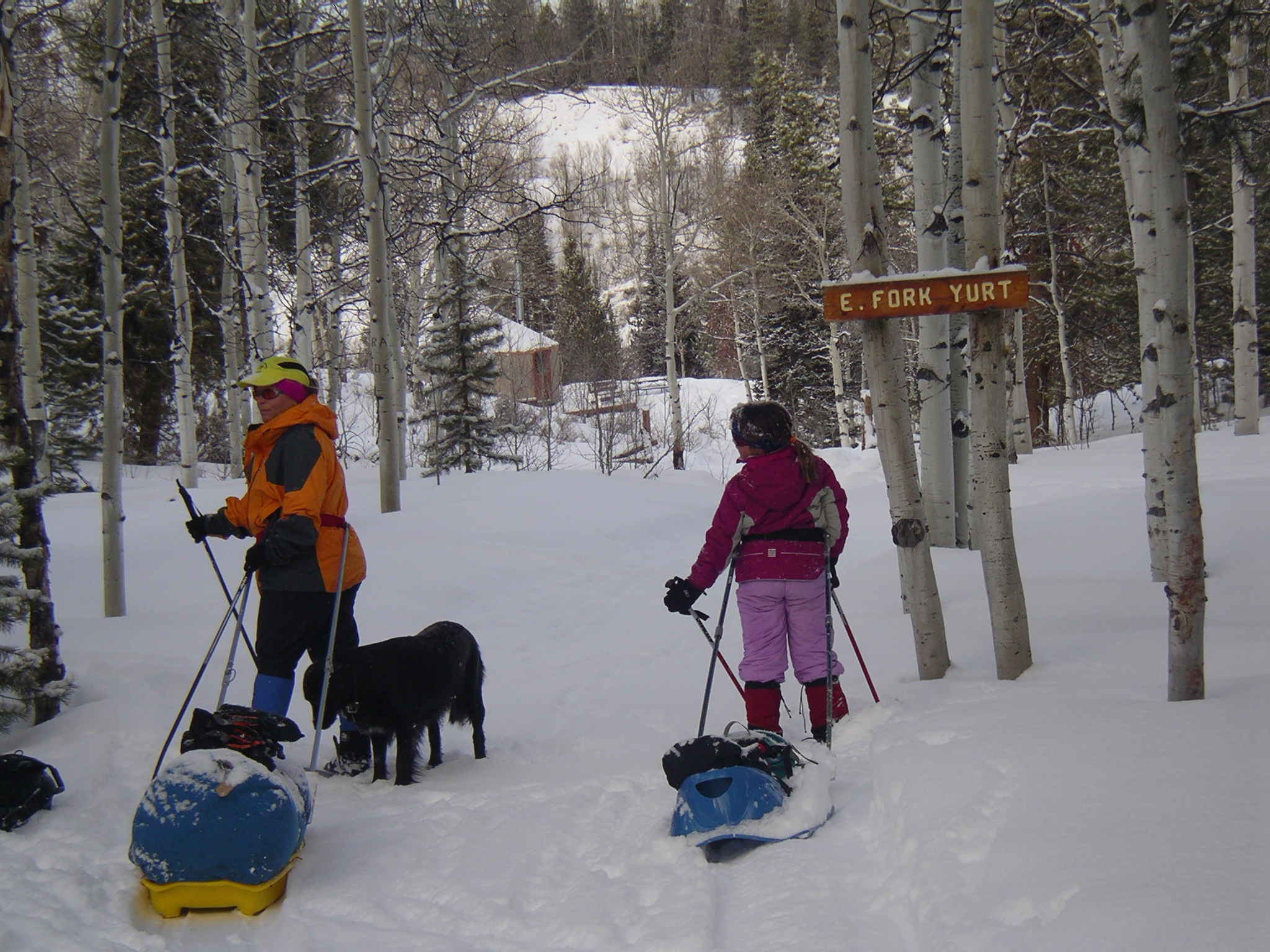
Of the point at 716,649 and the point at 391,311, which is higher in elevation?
the point at 391,311

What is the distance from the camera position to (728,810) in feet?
10.6

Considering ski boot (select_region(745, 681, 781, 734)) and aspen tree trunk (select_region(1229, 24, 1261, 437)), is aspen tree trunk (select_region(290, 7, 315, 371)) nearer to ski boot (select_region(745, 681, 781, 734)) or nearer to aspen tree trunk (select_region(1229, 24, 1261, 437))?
ski boot (select_region(745, 681, 781, 734))

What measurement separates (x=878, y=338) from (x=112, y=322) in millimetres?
5401

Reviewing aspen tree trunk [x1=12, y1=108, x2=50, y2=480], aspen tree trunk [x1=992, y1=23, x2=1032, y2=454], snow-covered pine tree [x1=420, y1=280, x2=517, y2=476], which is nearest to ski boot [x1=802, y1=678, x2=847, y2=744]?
aspen tree trunk [x1=12, y1=108, x2=50, y2=480]

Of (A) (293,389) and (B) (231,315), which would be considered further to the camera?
(B) (231,315)

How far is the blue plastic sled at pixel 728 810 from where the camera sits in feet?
10.5

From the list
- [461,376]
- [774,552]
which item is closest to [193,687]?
[774,552]

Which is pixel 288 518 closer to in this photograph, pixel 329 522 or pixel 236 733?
pixel 329 522

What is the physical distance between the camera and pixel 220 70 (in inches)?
590

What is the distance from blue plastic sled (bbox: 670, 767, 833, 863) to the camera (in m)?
3.21

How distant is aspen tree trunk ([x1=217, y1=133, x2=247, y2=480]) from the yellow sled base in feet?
42.7

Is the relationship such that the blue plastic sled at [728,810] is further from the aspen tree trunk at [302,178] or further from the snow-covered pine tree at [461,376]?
the snow-covered pine tree at [461,376]

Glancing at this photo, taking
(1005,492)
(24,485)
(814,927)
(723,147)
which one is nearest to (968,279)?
(1005,492)

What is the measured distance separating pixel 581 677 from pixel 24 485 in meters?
3.60
